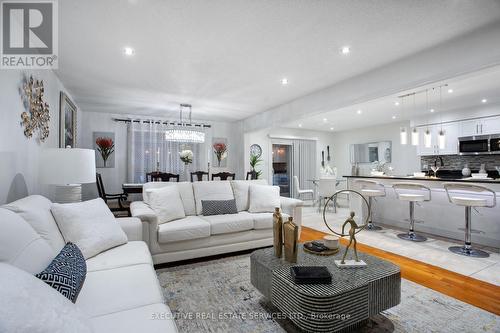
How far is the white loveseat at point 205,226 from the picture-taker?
276cm

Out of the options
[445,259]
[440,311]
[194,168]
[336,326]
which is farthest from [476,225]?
[194,168]

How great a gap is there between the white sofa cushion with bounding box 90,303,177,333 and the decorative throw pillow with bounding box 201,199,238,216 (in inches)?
85.8

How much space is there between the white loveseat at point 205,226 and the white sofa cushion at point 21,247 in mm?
1312

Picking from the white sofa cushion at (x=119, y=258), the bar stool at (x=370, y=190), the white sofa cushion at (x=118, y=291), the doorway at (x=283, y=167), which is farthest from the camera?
the doorway at (x=283, y=167)

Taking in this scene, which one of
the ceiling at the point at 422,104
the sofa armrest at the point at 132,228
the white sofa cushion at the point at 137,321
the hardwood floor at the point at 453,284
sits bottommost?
the hardwood floor at the point at 453,284

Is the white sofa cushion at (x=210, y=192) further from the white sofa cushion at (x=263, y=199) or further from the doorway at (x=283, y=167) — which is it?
the doorway at (x=283, y=167)

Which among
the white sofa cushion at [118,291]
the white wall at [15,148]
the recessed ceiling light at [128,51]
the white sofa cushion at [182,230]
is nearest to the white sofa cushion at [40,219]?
the white sofa cushion at [118,291]

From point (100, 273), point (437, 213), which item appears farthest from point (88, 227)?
point (437, 213)

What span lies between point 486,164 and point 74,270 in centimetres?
739

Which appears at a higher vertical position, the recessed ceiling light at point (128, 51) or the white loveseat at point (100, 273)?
the recessed ceiling light at point (128, 51)

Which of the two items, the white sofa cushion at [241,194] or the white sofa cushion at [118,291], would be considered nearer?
the white sofa cushion at [118,291]

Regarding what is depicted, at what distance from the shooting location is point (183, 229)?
9.30 feet

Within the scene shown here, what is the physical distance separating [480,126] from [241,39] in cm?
557

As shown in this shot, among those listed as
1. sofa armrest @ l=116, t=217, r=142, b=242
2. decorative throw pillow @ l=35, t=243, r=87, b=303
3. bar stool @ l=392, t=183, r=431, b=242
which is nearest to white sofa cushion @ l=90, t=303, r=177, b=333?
decorative throw pillow @ l=35, t=243, r=87, b=303
